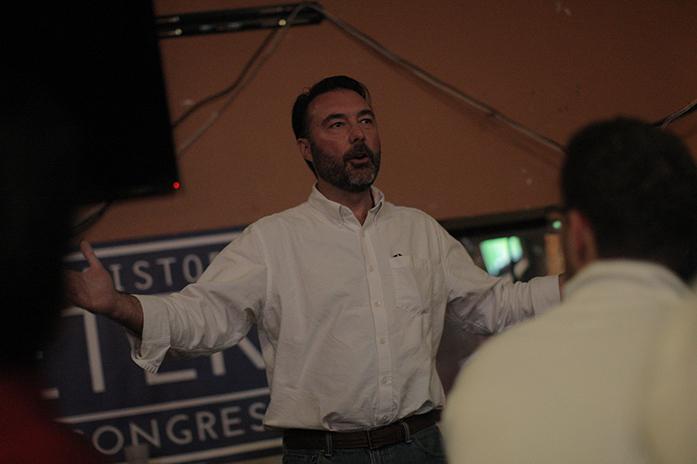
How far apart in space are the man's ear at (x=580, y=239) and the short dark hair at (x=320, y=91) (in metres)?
1.61

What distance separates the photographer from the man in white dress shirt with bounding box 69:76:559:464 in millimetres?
2336

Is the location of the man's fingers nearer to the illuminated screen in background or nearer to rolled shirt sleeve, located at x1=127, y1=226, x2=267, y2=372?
rolled shirt sleeve, located at x1=127, y1=226, x2=267, y2=372

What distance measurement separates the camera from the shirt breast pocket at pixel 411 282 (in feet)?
8.18

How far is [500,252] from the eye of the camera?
331 centimetres

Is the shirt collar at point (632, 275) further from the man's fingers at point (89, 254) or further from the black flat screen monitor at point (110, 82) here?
the black flat screen monitor at point (110, 82)

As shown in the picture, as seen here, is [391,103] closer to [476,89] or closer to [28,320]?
[476,89]

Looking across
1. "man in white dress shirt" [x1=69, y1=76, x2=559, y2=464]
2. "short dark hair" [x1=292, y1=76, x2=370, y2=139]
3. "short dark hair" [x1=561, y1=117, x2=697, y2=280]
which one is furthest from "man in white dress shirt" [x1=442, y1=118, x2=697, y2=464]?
"short dark hair" [x1=292, y1=76, x2=370, y2=139]

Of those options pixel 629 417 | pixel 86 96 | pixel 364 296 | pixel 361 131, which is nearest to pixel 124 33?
pixel 86 96

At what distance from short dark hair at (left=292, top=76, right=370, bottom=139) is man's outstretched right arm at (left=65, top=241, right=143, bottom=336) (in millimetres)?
854

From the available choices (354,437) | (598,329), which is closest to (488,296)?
(354,437)

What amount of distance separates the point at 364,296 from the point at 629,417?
1.51 meters

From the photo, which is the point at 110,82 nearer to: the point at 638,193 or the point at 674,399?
the point at 638,193

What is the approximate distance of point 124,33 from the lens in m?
2.99

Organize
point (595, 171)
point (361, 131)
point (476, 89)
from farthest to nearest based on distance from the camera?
1. point (476, 89)
2. point (361, 131)
3. point (595, 171)
